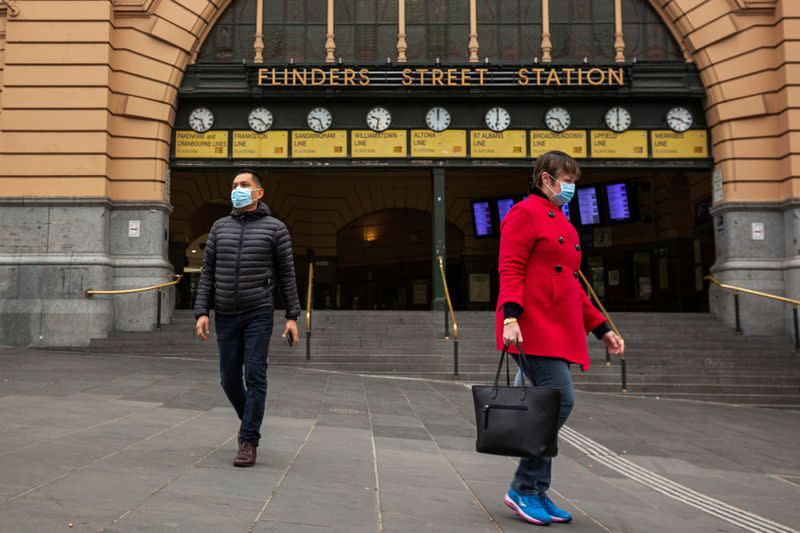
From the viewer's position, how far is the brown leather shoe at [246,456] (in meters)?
4.72

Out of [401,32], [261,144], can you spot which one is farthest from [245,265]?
[401,32]

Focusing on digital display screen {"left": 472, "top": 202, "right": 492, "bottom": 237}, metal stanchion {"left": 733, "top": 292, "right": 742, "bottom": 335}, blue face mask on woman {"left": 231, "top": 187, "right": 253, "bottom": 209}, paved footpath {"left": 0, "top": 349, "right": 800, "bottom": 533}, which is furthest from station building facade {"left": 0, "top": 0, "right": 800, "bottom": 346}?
blue face mask on woman {"left": 231, "top": 187, "right": 253, "bottom": 209}

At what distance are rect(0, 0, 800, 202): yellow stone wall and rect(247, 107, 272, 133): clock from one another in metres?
1.77

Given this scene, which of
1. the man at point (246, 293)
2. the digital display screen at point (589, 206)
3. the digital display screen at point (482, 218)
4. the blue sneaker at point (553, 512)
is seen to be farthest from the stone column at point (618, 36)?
the blue sneaker at point (553, 512)

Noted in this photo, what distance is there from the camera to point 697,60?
16.6 meters

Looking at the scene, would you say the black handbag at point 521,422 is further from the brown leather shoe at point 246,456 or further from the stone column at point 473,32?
the stone column at point 473,32

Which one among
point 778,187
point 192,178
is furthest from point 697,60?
point 192,178

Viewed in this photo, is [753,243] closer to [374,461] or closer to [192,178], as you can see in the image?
[374,461]

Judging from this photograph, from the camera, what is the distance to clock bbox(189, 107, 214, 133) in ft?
55.1

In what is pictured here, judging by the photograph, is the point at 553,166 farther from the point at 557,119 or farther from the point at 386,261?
the point at 386,261

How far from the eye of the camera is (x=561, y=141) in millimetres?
16969

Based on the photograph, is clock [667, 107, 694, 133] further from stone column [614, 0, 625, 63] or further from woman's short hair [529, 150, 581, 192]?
woman's short hair [529, 150, 581, 192]

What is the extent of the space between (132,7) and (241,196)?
1285 cm

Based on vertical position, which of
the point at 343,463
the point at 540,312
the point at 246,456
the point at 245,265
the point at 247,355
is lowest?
the point at 343,463
